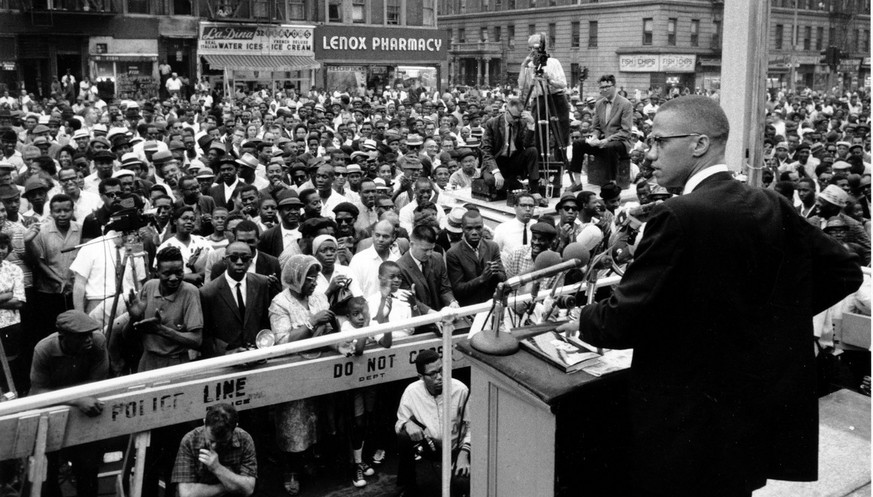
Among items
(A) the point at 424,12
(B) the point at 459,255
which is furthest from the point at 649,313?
(A) the point at 424,12

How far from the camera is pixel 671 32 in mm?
53969

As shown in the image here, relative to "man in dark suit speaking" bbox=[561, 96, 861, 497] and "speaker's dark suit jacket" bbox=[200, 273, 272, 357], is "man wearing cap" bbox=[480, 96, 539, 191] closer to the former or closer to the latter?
"speaker's dark suit jacket" bbox=[200, 273, 272, 357]

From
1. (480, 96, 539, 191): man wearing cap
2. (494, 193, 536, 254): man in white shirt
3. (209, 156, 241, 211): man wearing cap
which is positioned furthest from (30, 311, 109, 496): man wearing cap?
(480, 96, 539, 191): man wearing cap

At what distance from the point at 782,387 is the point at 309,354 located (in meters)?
3.20

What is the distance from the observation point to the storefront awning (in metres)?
39.7

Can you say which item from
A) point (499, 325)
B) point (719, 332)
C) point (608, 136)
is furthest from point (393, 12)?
point (719, 332)

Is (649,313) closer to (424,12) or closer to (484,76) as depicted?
(424,12)

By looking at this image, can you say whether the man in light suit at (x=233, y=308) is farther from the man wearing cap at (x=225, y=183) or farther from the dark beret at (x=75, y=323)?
the man wearing cap at (x=225, y=183)

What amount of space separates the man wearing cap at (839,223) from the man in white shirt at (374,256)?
3.86 meters

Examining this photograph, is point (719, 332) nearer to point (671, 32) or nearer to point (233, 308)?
point (233, 308)

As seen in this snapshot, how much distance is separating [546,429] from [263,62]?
40007 mm

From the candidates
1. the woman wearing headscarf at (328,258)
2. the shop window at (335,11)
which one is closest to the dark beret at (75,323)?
the woman wearing headscarf at (328,258)

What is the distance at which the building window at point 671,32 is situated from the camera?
2116 inches

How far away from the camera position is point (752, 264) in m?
2.62
